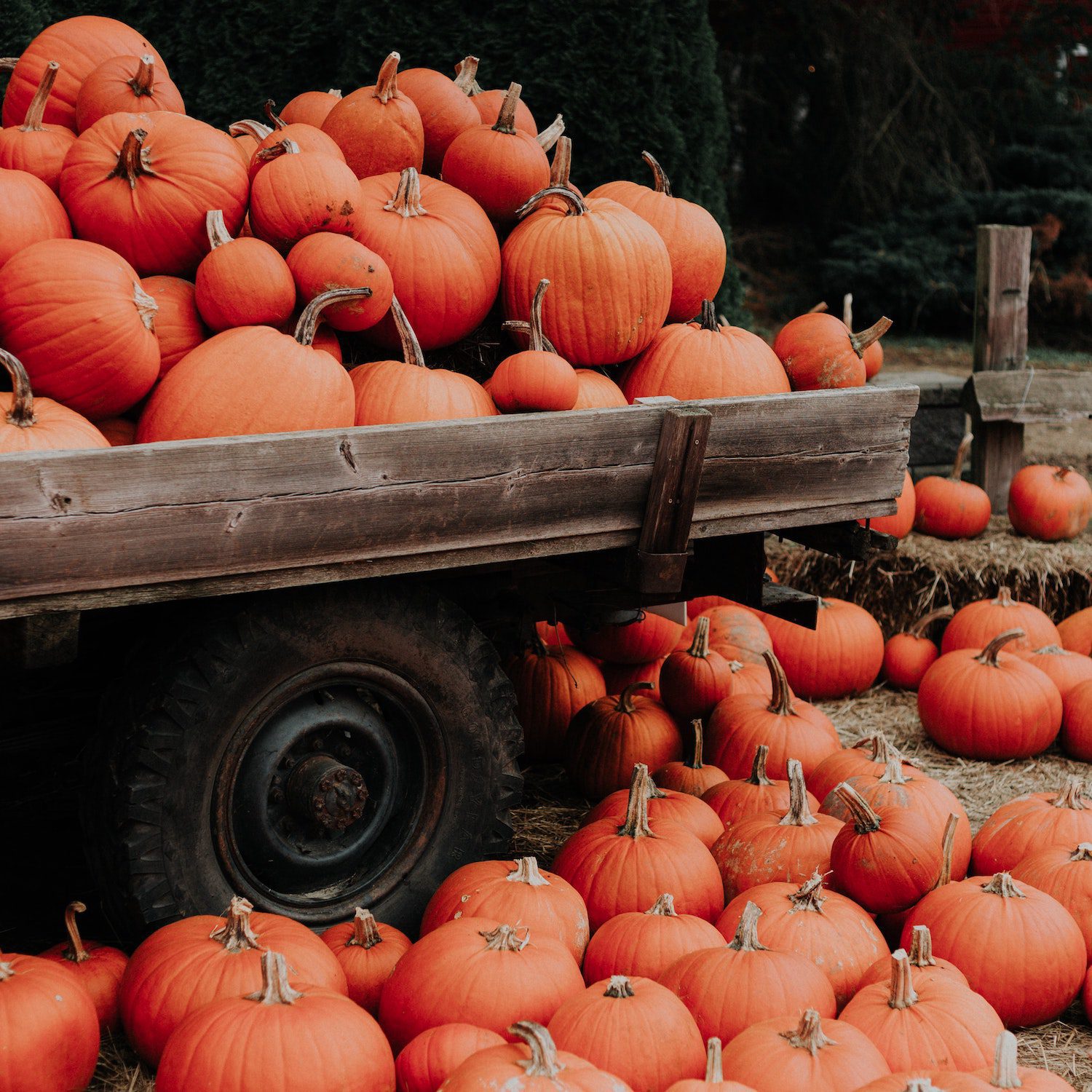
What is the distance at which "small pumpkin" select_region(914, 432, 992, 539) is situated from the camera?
4.95 m

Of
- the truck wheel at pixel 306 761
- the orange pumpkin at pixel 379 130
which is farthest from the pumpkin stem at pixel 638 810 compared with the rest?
the orange pumpkin at pixel 379 130

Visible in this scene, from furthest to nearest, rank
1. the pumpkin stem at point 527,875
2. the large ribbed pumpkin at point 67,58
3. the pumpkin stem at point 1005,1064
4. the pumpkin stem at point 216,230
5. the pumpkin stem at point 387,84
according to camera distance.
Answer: the large ribbed pumpkin at point 67,58, the pumpkin stem at point 387,84, the pumpkin stem at point 216,230, the pumpkin stem at point 527,875, the pumpkin stem at point 1005,1064

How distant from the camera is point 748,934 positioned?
6.82ft

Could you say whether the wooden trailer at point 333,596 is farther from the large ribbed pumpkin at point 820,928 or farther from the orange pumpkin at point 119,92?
the orange pumpkin at point 119,92

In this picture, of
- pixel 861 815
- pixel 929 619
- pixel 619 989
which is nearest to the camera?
pixel 619 989

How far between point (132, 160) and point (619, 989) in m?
1.78

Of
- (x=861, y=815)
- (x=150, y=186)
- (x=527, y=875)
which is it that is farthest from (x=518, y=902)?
(x=150, y=186)

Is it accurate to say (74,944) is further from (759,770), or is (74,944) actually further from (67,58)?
(67,58)

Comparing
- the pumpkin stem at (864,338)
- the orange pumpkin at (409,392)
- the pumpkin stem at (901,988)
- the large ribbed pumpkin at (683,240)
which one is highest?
the large ribbed pumpkin at (683,240)

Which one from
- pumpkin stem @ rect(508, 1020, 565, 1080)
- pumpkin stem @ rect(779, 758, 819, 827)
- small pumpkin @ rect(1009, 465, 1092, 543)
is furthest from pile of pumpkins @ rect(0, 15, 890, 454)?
small pumpkin @ rect(1009, 465, 1092, 543)

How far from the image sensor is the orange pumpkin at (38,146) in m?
2.57

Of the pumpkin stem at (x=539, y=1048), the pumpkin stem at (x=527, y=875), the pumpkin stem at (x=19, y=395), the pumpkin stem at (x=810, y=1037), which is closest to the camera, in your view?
the pumpkin stem at (x=539, y=1048)

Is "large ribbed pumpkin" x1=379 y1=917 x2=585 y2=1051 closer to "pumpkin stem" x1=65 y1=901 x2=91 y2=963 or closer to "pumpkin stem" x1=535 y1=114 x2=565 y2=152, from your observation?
"pumpkin stem" x1=65 y1=901 x2=91 y2=963

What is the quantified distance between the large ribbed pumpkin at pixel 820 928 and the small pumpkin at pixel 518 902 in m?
0.31
